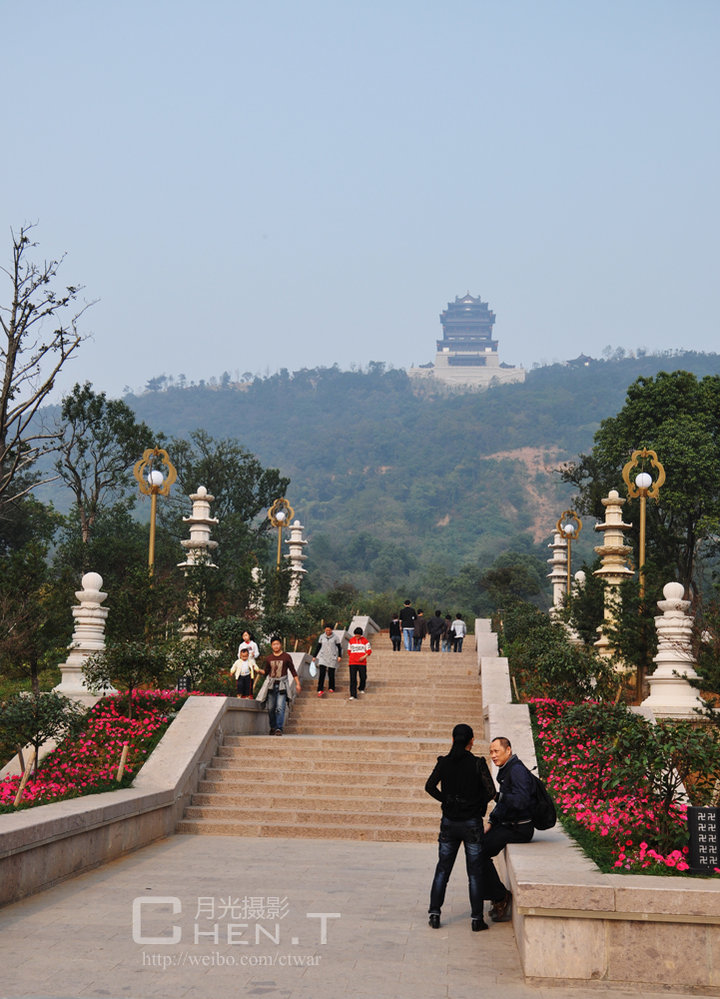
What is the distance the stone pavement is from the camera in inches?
214

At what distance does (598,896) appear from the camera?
18.3 feet

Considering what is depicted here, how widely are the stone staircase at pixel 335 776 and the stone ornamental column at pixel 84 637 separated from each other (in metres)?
2.61

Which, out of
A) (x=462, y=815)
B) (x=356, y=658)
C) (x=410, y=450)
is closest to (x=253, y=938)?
(x=462, y=815)

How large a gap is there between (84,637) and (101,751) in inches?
147

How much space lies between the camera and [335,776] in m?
12.5

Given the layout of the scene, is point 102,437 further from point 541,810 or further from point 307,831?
point 541,810

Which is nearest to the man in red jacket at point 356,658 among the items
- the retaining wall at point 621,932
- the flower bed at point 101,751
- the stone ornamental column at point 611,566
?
the flower bed at point 101,751

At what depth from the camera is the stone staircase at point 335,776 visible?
36.2 feet

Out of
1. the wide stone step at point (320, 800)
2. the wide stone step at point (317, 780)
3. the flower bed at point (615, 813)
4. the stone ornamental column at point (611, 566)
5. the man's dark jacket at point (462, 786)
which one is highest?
the stone ornamental column at point (611, 566)

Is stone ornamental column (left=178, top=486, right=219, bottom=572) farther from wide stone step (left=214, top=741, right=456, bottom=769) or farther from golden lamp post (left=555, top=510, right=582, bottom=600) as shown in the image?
golden lamp post (left=555, top=510, right=582, bottom=600)

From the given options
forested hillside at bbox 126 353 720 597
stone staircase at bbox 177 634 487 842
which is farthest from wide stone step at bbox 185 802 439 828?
forested hillside at bbox 126 353 720 597

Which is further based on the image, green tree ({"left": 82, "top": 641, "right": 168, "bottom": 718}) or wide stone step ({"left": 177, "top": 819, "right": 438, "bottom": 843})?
green tree ({"left": 82, "top": 641, "right": 168, "bottom": 718})

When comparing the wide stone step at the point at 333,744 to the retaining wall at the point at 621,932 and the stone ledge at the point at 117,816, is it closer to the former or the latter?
the stone ledge at the point at 117,816

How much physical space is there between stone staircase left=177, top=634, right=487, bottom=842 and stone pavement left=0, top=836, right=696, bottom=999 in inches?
73.3
